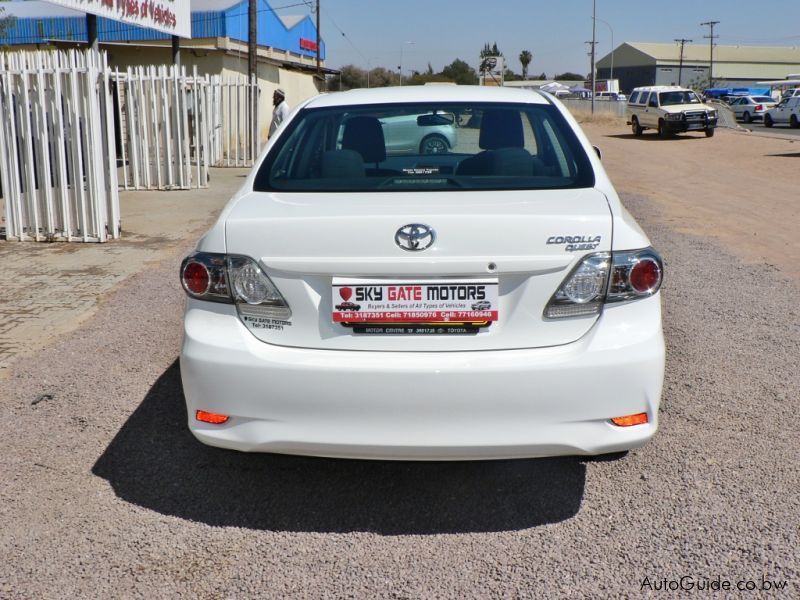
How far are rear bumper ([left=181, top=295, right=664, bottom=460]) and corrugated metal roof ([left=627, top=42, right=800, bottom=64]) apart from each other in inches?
4747

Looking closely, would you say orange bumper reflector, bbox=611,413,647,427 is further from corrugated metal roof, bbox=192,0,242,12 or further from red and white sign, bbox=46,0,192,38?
corrugated metal roof, bbox=192,0,242,12

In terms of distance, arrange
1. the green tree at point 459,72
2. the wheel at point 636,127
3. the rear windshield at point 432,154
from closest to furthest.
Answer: the rear windshield at point 432,154
the wheel at point 636,127
the green tree at point 459,72

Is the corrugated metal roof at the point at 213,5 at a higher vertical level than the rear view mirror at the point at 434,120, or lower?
higher

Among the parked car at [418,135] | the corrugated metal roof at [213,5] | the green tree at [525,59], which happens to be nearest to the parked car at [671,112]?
the corrugated metal roof at [213,5]

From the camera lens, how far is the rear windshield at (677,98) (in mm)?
33375

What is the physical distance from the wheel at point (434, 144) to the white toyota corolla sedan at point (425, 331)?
207cm

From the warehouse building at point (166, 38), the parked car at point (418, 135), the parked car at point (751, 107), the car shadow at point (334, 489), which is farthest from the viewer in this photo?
the parked car at point (751, 107)

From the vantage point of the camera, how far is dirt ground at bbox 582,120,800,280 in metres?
10.1

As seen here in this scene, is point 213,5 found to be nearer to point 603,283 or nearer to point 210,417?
point 210,417

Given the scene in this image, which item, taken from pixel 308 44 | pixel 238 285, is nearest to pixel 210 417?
pixel 238 285

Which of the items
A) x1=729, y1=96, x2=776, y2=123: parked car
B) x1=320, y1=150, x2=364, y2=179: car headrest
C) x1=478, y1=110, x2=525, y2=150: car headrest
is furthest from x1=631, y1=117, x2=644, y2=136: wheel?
x1=320, y1=150, x2=364, y2=179: car headrest

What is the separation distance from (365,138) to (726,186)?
565 inches

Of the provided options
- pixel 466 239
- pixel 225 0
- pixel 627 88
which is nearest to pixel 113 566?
pixel 466 239

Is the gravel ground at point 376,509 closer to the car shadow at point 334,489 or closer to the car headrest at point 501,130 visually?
the car shadow at point 334,489
